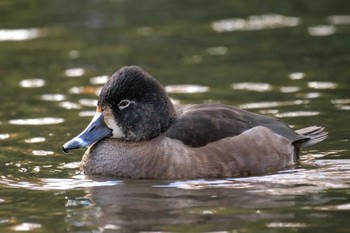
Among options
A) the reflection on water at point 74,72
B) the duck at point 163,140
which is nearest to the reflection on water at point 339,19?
the reflection on water at point 74,72

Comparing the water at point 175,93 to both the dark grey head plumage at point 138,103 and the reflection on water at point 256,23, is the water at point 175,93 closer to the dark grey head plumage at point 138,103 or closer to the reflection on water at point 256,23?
the reflection on water at point 256,23

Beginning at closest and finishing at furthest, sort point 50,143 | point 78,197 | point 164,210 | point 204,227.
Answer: point 204,227, point 164,210, point 78,197, point 50,143

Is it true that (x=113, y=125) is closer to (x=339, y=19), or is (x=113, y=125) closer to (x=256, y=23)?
(x=256, y=23)

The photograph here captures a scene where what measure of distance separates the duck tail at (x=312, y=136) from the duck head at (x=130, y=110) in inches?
61.4

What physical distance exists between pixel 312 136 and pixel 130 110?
2.09 meters

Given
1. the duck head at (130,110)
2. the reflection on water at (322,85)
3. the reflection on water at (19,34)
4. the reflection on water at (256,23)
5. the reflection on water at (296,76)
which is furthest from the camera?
the reflection on water at (19,34)

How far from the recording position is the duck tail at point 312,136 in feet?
37.7

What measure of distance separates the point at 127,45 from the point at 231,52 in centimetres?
194

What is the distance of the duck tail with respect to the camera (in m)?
11.5

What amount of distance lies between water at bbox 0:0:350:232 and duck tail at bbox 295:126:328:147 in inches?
6.2

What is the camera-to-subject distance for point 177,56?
54.1ft

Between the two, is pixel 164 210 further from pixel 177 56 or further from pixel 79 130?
pixel 177 56

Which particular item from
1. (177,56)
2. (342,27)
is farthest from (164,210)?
(342,27)

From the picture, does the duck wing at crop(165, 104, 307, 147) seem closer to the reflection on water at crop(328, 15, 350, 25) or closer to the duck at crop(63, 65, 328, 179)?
the duck at crop(63, 65, 328, 179)
